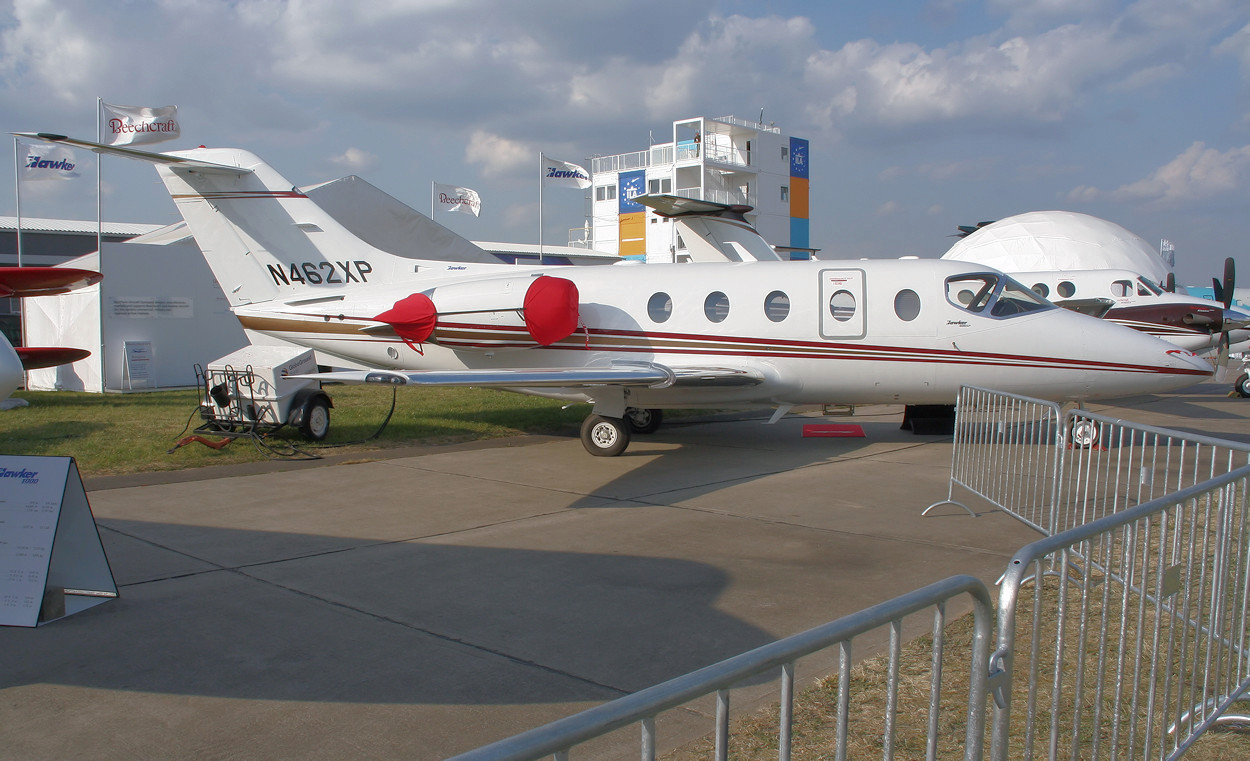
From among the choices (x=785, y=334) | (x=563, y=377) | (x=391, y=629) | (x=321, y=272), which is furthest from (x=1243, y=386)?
(x=391, y=629)

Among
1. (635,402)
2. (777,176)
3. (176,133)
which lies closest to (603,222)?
(777,176)

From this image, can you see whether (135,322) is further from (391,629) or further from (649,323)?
(391,629)

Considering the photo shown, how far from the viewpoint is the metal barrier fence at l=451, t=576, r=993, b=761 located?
154cm

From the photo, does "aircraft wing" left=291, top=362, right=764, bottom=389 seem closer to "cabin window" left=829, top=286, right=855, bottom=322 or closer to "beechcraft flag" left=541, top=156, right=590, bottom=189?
"cabin window" left=829, top=286, right=855, bottom=322

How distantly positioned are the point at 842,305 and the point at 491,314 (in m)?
4.83

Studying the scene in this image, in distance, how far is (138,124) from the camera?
21203 millimetres

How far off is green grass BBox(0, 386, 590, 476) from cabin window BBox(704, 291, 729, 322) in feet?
13.1

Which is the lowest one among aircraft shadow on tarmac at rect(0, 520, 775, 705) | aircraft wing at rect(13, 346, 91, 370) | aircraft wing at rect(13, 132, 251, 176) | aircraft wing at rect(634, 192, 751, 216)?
aircraft shadow on tarmac at rect(0, 520, 775, 705)

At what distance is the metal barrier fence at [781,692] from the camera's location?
1542 mm

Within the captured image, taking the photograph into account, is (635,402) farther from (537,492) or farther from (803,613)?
(803,613)

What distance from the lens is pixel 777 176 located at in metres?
59.4

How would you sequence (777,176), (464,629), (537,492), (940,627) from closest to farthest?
(940,627), (464,629), (537,492), (777,176)

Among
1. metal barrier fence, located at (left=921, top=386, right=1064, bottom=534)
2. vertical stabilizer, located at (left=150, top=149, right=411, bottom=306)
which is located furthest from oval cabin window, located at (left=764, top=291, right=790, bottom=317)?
vertical stabilizer, located at (left=150, top=149, right=411, bottom=306)

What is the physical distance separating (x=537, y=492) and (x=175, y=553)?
12.0ft
